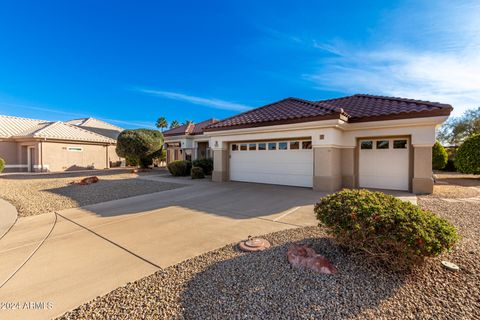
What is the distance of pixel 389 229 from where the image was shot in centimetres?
296

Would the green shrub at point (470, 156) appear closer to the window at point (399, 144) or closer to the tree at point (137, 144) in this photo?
the window at point (399, 144)

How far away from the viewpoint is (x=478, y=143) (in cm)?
1310

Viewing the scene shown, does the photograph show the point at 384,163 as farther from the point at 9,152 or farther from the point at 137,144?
the point at 9,152

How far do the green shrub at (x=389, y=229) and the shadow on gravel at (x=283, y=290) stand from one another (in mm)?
291

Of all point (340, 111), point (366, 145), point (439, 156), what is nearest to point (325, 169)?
point (340, 111)

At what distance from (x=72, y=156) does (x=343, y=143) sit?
25.0 meters

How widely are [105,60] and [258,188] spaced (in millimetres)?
18521

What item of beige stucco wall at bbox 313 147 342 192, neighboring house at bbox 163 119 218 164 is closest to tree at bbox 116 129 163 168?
neighboring house at bbox 163 119 218 164

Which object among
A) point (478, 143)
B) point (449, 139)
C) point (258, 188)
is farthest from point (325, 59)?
point (449, 139)

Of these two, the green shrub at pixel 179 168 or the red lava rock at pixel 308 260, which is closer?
the red lava rock at pixel 308 260

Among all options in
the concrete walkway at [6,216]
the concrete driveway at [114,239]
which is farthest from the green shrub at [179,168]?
the concrete walkway at [6,216]

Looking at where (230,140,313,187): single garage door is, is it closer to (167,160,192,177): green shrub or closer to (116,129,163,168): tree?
(167,160,192,177): green shrub

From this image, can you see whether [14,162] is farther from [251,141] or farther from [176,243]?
[176,243]

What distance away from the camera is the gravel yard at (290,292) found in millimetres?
2396
